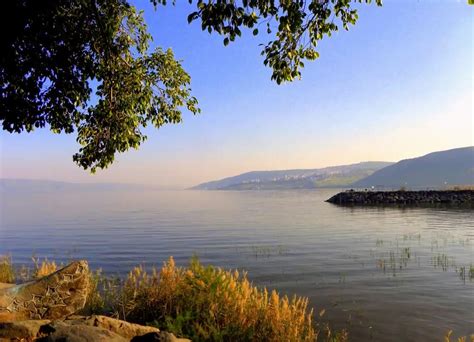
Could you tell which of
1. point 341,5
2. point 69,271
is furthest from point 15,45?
point 341,5

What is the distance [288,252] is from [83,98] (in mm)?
18010

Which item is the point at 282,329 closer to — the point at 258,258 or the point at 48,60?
the point at 48,60

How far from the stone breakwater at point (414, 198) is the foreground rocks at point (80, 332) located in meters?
78.8

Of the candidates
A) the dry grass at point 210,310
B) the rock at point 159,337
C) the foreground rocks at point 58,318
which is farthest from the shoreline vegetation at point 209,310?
the rock at point 159,337

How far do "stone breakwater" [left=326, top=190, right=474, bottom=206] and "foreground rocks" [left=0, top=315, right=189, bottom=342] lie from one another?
78.8 metres

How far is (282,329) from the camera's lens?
8789mm

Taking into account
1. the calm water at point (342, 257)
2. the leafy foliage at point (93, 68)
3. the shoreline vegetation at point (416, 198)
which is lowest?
the calm water at point (342, 257)

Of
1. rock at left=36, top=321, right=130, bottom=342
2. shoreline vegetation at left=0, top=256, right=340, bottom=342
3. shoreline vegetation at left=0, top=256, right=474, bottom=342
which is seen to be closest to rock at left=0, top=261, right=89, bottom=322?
shoreline vegetation at left=0, top=256, right=474, bottom=342

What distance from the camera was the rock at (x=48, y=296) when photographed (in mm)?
8992

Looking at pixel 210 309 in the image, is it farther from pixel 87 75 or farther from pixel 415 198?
pixel 415 198

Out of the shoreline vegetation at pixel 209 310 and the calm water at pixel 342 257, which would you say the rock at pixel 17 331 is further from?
the calm water at pixel 342 257

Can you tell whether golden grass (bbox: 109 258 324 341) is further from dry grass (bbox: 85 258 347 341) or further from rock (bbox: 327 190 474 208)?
rock (bbox: 327 190 474 208)

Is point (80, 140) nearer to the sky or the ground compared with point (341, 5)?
nearer to the ground

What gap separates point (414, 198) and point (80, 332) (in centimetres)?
8761
